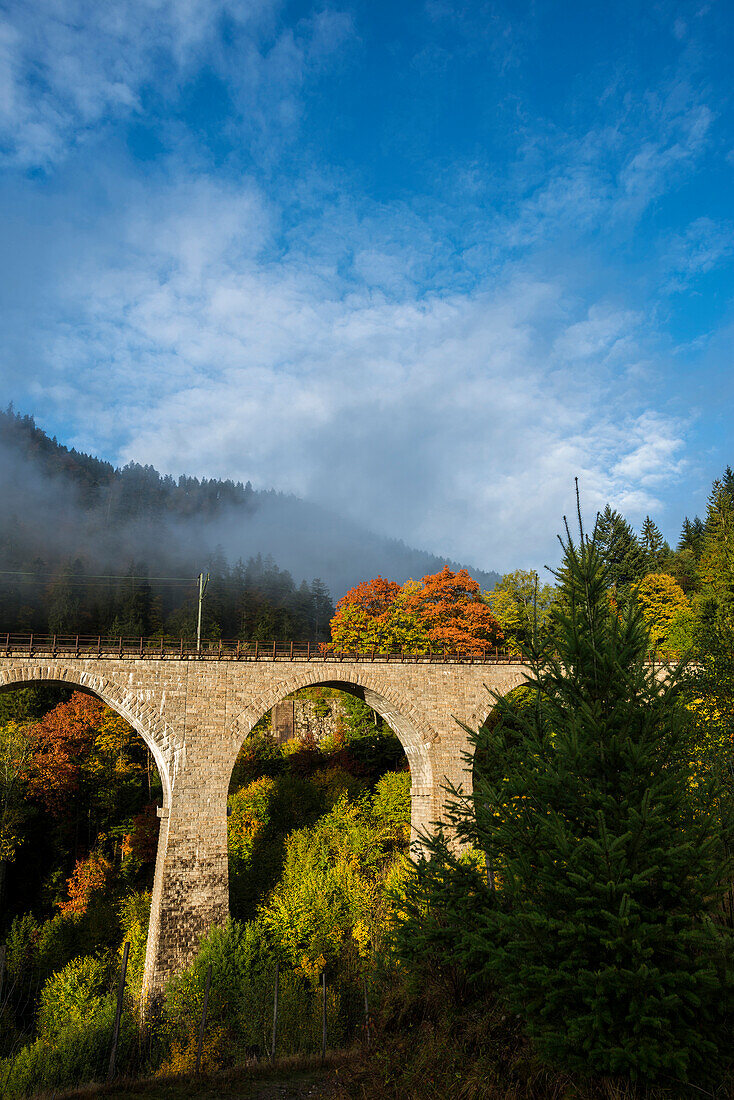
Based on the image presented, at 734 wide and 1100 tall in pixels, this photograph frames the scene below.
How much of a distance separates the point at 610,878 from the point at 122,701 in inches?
766

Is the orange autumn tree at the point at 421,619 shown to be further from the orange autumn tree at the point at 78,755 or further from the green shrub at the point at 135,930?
the green shrub at the point at 135,930

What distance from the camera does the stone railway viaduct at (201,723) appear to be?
20.7 metres

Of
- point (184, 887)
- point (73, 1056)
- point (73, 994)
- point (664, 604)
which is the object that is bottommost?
point (73, 1056)

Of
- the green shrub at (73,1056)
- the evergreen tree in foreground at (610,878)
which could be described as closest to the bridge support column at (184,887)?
the green shrub at (73,1056)

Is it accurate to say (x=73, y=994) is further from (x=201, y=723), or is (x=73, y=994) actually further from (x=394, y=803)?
(x=394, y=803)

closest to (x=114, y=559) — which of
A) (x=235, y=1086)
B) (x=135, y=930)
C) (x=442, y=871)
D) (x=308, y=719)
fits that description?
(x=308, y=719)

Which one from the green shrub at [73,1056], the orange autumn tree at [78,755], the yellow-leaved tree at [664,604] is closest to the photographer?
the green shrub at [73,1056]

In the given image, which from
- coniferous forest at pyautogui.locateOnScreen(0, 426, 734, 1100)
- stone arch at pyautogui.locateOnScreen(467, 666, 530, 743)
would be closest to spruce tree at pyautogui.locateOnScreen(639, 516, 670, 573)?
coniferous forest at pyautogui.locateOnScreen(0, 426, 734, 1100)

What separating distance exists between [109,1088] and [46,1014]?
1340 centimetres

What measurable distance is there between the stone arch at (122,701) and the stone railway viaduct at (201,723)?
35 millimetres

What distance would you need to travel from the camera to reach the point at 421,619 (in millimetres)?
38062

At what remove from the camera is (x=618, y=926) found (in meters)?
5.88

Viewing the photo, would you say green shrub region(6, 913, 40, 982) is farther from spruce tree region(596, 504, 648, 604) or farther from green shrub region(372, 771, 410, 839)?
spruce tree region(596, 504, 648, 604)

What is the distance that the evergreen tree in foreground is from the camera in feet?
19.0
